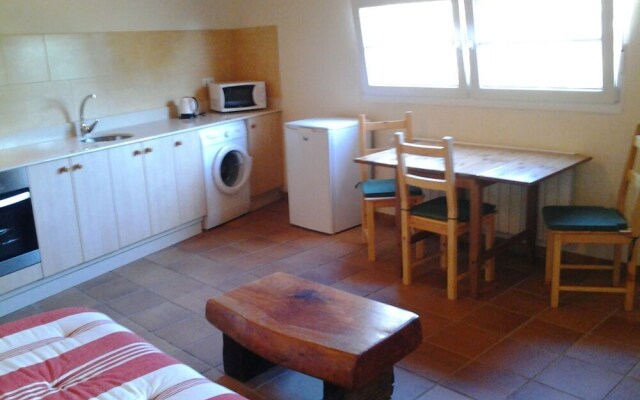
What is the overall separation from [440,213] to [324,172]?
1275mm

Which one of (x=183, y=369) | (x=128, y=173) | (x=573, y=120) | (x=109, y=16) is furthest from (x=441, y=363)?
(x=109, y=16)

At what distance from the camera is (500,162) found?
143 inches

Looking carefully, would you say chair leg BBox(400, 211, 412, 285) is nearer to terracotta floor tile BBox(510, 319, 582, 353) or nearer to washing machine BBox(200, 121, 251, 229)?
terracotta floor tile BBox(510, 319, 582, 353)

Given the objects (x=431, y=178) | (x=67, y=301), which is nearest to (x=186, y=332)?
(x=67, y=301)

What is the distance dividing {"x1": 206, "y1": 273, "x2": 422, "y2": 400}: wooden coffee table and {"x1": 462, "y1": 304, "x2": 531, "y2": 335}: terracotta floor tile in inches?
34.1

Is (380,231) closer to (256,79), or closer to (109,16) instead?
(256,79)

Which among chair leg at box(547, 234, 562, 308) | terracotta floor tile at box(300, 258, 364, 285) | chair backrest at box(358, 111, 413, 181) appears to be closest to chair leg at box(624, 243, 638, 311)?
chair leg at box(547, 234, 562, 308)

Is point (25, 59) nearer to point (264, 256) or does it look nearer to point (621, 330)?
point (264, 256)

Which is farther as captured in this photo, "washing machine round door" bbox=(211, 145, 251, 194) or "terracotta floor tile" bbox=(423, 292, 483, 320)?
"washing machine round door" bbox=(211, 145, 251, 194)

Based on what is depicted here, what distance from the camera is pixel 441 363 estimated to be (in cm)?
284

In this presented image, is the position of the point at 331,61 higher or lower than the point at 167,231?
higher

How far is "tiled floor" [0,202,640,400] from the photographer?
268 centimetres

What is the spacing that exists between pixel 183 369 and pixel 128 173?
2.43m

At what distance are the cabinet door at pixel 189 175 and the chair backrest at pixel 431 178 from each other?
1.80 meters
